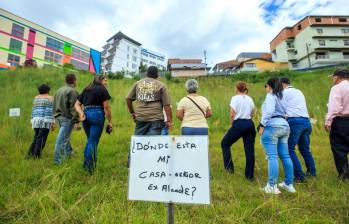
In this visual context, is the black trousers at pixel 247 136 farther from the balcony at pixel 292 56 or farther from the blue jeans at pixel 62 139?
the balcony at pixel 292 56

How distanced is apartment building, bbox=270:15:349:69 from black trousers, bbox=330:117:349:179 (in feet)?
156

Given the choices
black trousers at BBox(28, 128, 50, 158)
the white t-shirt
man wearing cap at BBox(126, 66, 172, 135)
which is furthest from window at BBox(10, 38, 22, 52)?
the white t-shirt

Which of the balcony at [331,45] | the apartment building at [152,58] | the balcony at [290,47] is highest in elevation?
the apartment building at [152,58]

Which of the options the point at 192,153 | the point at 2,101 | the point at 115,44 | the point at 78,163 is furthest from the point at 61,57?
the point at 192,153

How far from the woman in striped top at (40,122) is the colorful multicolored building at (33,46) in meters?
29.2

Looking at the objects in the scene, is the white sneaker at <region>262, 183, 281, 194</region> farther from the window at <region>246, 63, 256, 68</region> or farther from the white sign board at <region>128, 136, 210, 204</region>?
the window at <region>246, 63, 256, 68</region>

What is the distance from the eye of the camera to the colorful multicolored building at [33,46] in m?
31.2

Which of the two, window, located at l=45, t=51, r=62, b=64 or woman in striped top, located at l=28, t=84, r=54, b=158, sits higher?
window, located at l=45, t=51, r=62, b=64

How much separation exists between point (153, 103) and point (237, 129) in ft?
4.46

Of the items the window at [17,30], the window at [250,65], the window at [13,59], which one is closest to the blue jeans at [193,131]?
the window at [13,59]

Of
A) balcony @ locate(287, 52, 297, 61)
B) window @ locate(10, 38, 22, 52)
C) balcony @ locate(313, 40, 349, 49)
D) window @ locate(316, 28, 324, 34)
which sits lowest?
window @ locate(10, 38, 22, 52)

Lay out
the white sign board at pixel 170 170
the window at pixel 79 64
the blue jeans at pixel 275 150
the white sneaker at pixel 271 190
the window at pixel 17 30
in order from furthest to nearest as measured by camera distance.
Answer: the window at pixel 79 64 → the window at pixel 17 30 → the blue jeans at pixel 275 150 → the white sneaker at pixel 271 190 → the white sign board at pixel 170 170

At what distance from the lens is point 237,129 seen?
3521mm

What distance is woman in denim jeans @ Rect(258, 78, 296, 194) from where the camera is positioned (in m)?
2.96
